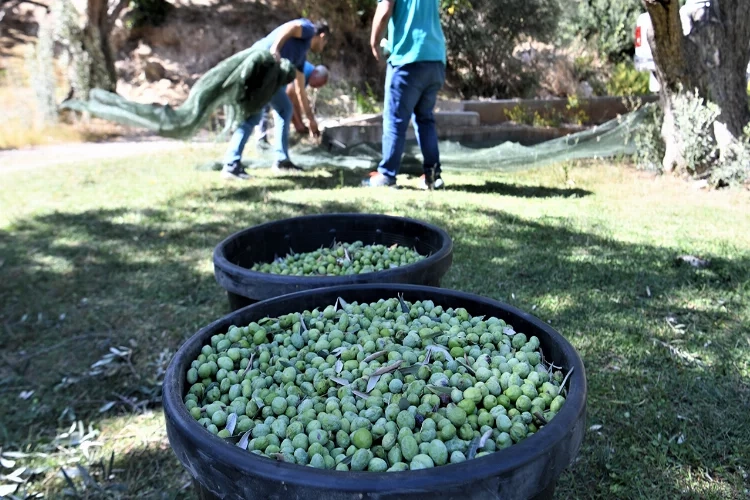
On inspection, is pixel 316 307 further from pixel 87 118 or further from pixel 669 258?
pixel 87 118

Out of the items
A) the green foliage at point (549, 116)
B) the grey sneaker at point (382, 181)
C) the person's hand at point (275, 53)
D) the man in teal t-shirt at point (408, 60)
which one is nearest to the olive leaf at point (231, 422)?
the man in teal t-shirt at point (408, 60)

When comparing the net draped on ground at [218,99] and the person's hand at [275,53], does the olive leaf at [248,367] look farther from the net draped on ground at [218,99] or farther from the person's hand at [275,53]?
the person's hand at [275,53]

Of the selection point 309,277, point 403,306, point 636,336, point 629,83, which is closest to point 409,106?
point 636,336

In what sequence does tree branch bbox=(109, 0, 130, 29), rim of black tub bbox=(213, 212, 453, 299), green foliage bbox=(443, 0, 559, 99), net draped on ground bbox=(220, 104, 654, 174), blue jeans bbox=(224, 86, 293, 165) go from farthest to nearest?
green foliage bbox=(443, 0, 559, 99) → tree branch bbox=(109, 0, 130, 29) → net draped on ground bbox=(220, 104, 654, 174) → blue jeans bbox=(224, 86, 293, 165) → rim of black tub bbox=(213, 212, 453, 299)

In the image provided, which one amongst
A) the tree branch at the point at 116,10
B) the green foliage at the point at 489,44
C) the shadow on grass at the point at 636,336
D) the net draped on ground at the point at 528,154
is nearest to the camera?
the shadow on grass at the point at 636,336

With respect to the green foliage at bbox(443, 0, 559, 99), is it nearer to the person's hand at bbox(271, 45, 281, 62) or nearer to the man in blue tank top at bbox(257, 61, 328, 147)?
the man in blue tank top at bbox(257, 61, 328, 147)

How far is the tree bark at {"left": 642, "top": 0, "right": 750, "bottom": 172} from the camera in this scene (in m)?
5.23

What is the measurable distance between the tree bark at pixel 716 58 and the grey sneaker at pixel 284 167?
3.70 meters

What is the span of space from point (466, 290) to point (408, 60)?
90.3 inches

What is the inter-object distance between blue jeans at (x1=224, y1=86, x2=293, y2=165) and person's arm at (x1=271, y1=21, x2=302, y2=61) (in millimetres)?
481

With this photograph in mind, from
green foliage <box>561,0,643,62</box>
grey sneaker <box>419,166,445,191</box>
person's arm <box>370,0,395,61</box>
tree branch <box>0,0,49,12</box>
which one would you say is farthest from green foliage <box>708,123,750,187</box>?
tree branch <box>0,0,49,12</box>

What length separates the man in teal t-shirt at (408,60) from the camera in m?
4.73

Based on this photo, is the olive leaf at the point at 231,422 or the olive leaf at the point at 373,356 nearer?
the olive leaf at the point at 231,422

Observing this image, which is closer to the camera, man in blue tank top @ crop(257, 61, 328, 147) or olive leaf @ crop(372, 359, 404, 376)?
olive leaf @ crop(372, 359, 404, 376)
